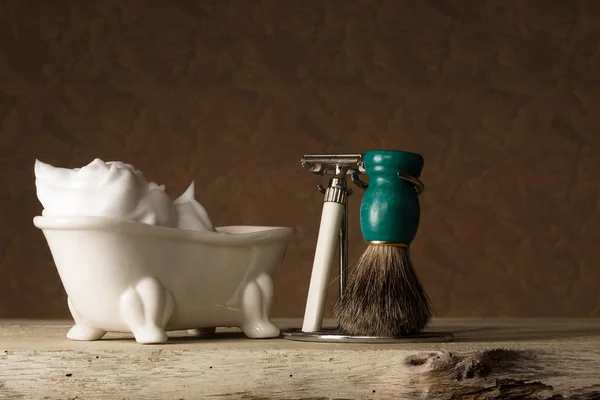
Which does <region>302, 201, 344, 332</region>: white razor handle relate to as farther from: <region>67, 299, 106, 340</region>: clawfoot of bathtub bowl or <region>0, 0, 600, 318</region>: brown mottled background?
<region>0, 0, 600, 318</region>: brown mottled background

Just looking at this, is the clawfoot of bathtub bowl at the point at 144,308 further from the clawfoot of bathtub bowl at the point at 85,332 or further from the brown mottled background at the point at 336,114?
the brown mottled background at the point at 336,114

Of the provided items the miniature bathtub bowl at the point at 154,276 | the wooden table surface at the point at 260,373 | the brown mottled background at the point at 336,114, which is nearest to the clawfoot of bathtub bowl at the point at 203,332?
the miniature bathtub bowl at the point at 154,276

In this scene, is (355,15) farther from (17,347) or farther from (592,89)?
(17,347)

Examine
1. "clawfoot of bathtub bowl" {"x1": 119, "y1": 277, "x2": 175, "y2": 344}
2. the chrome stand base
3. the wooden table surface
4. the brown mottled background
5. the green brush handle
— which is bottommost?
the wooden table surface

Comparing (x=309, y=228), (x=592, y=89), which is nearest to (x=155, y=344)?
(x=309, y=228)

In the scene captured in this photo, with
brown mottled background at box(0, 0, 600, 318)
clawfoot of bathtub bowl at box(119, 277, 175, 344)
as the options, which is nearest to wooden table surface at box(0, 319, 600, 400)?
clawfoot of bathtub bowl at box(119, 277, 175, 344)

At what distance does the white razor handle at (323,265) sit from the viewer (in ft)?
2.35

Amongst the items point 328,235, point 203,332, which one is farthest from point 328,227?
point 203,332

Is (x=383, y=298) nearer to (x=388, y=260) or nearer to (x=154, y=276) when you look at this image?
(x=388, y=260)

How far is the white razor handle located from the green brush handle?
3 centimetres

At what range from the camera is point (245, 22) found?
1982mm

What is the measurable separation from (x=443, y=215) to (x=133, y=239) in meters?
1.41

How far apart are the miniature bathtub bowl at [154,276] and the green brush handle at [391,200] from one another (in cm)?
8

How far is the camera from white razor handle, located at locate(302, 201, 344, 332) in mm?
717
